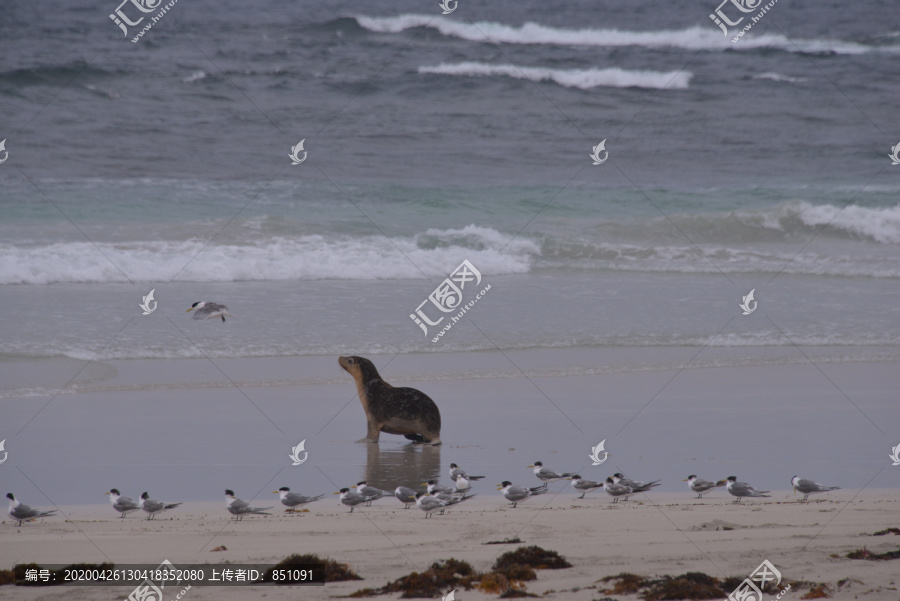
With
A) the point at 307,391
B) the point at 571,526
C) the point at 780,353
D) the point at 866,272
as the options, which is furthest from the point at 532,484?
the point at 866,272

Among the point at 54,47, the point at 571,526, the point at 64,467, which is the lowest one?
the point at 571,526

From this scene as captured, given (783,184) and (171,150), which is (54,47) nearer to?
(171,150)

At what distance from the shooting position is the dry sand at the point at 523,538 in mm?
5180

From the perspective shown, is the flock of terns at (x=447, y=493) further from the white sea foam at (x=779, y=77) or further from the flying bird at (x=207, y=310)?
the white sea foam at (x=779, y=77)

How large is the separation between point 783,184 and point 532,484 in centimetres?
2219

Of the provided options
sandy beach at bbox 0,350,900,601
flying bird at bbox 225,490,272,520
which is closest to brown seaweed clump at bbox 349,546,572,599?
sandy beach at bbox 0,350,900,601

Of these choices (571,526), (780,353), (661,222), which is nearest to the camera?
(571,526)

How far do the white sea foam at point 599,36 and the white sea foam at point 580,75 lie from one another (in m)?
2.05

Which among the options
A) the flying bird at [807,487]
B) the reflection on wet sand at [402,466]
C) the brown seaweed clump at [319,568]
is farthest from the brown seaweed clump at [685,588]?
the reflection on wet sand at [402,466]

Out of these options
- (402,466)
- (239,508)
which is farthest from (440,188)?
(239,508)

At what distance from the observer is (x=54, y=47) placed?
29469mm

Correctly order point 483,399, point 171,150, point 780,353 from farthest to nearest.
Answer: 1. point 171,150
2. point 780,353
3. point 483,399

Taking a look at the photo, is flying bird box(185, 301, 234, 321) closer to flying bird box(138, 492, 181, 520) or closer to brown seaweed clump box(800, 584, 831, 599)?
flying bird box(138, 492, 181, 520)

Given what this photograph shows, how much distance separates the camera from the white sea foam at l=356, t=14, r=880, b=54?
33.6m
